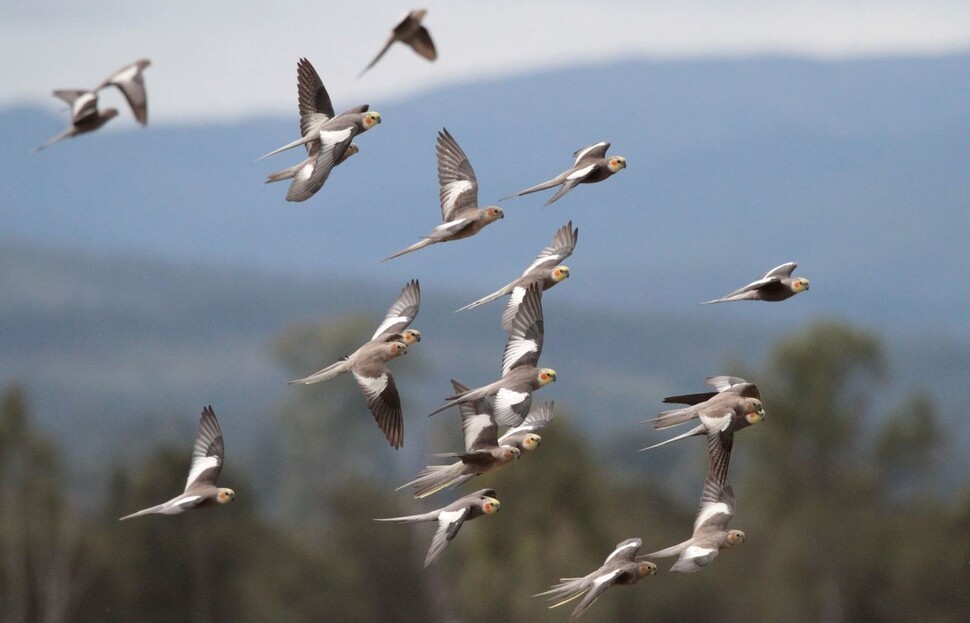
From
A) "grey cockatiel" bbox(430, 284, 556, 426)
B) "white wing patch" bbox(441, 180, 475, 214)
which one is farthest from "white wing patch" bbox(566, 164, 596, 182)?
"white wing patch" bbox(441, 180, 475, 214)

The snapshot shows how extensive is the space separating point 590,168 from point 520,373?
7.55ft

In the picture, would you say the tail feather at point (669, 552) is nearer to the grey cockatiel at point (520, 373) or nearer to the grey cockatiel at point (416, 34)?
the grey cockatiel at point (520, 373)

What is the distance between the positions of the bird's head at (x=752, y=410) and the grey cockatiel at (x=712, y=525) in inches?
10.2

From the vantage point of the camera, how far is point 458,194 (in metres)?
18.3

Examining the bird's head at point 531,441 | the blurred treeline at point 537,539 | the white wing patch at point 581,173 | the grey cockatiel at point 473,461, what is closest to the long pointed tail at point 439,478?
the grey cockatiel at point 473,461

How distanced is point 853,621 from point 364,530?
79.5 feet

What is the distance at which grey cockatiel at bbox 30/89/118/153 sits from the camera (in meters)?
16.6

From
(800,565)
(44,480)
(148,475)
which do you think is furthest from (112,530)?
(800,565)

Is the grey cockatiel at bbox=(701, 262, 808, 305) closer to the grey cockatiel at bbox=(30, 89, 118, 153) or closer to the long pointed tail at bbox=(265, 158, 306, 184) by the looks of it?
the long pointed tail at bbox=(265, 158, 306, 184)

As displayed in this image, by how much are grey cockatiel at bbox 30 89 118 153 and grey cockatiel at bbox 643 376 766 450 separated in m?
6.31

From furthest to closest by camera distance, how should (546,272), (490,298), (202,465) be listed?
1. (546,272)
2. (202,465)
3. (490,298)

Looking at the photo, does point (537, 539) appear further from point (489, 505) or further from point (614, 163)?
point (489, 505)

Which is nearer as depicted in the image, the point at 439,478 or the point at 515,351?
the point at 439,478

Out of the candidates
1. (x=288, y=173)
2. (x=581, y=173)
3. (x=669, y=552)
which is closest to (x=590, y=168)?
(x=581, y=173)
